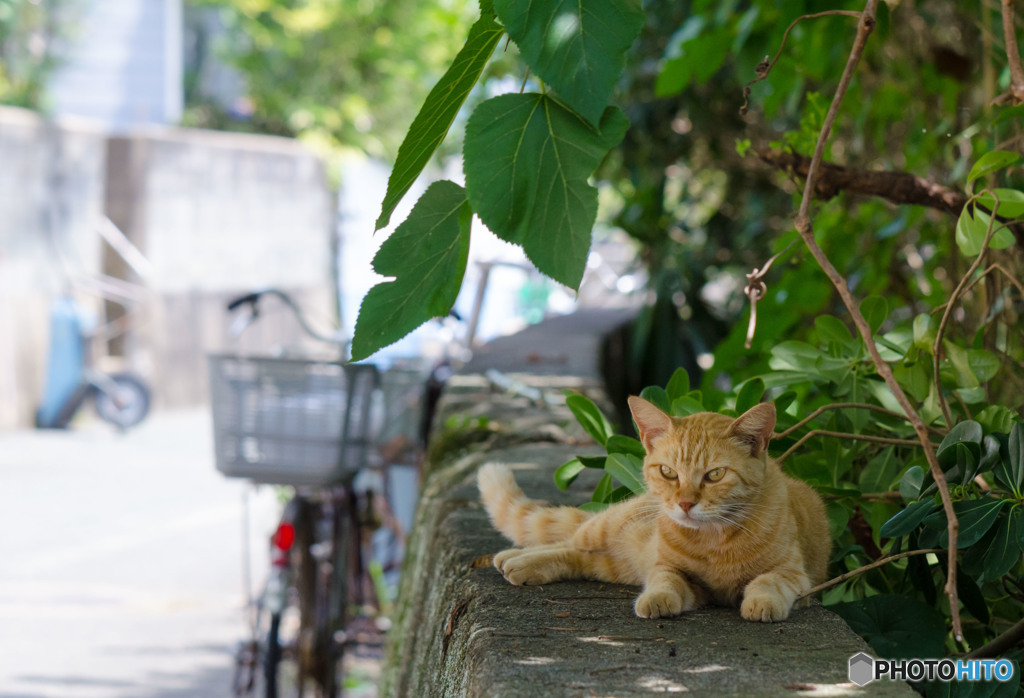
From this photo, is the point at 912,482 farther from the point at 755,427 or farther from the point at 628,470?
the point at 628,470

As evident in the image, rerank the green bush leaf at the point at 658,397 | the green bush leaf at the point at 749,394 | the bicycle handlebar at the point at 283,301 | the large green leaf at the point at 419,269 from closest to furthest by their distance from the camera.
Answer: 1. the large green leaf at the point at 419,269
2. the green bush leaf at the point at 749,394
3. the green bush leaf at the point at 658,397
4. the bicycle handlebar at the point at 283,301

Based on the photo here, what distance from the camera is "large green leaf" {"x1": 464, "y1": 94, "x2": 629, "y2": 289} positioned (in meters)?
1.05

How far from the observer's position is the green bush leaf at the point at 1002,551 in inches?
52.6

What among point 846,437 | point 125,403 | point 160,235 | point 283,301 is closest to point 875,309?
point 846,437

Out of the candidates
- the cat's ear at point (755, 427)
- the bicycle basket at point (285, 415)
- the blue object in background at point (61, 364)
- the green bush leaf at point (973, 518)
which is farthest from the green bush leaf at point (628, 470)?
the blue object in background at point (61, 364)

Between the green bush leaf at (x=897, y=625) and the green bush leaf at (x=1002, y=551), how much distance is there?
16 centimetres

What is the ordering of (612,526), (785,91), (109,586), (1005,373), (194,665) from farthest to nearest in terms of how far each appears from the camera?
1. (109,586)
2. (194,665)
3. (785,91)
4. (1005,373)
5. (612,526)

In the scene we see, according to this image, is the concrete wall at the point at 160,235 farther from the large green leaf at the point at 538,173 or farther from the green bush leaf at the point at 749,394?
the large green leaf at the point at 538,173

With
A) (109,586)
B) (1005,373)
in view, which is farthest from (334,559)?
(1005,373)

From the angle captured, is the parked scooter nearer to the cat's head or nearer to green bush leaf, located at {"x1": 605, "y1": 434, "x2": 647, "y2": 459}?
green bush leaf, located at {"x1": 605, "y1": 434, "x2": 647, "y2": 459}

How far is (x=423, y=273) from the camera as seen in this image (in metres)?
1.15

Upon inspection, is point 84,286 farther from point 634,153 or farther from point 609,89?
point 609,89

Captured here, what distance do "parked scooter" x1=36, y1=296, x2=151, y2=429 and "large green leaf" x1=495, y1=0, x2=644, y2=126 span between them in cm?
986

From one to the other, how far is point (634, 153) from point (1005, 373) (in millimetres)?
3887
